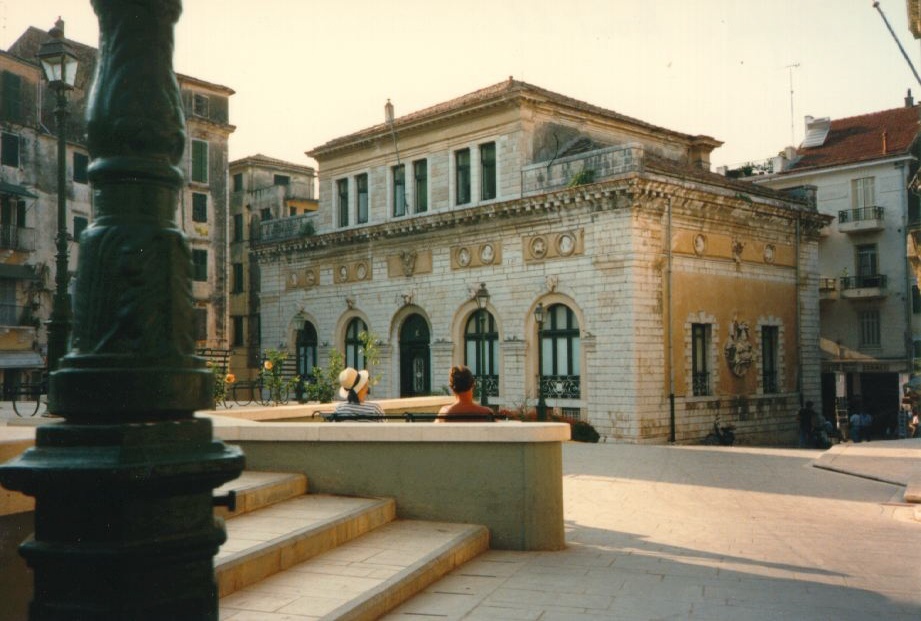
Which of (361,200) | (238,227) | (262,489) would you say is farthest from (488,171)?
(262,489)

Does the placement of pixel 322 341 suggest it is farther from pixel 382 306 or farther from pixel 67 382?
pixel 67 382

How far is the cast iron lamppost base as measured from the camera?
2.08 m

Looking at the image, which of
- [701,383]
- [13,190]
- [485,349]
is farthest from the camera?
[13,190]

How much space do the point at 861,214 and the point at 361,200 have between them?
21.6 metres

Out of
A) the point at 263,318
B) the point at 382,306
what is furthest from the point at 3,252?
the point at 382,306

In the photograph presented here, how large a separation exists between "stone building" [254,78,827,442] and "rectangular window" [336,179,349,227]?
0.14m

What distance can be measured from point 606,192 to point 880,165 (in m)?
19.5

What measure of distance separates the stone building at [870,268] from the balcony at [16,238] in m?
31.8

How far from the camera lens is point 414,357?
1222 inches

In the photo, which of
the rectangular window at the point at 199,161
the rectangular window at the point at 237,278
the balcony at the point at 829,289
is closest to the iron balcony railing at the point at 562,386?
the balcony at the point at 829,289

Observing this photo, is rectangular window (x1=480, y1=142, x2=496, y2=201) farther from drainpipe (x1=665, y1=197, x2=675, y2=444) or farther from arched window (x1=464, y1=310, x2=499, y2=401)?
drainpipe (x1=665, y1=197, x2=675, y2=444)

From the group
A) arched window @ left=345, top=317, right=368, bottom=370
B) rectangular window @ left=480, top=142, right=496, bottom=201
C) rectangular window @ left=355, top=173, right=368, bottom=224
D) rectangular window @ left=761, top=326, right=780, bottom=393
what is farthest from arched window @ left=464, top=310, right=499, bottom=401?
rectangular window @ left=761, top=326, right=780, bottom=393

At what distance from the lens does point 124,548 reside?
6.74 feet

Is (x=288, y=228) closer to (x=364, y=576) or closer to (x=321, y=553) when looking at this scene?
(x=321, y=553)
